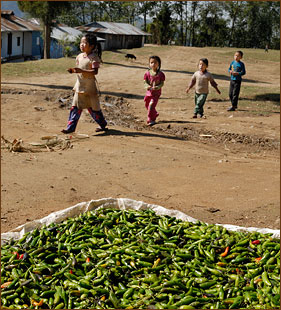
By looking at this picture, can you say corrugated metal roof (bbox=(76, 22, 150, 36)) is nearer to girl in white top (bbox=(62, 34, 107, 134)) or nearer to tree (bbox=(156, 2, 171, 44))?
tree (bbox=(156, 2, 171, 44))

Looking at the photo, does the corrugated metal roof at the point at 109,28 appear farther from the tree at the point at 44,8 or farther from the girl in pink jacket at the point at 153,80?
the girl in pink jacket at the point at 153,80

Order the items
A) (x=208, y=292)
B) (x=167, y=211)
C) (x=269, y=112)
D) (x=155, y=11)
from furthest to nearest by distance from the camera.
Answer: (x=155, y=11), (x=269, y=112), (x=167, y=211), (x=208, y=292)

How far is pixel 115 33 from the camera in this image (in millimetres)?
35188

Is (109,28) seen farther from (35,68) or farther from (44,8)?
(35,68)

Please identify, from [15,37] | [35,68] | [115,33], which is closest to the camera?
[35,68]

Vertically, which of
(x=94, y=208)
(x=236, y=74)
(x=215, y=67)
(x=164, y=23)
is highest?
(x=164, y=23)

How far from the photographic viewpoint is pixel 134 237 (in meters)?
4.62

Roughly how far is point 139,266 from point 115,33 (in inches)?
1277

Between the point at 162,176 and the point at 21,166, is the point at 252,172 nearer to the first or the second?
the point at 162,176

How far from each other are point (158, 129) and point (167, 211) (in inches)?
224

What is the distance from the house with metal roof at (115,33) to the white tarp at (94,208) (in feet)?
101

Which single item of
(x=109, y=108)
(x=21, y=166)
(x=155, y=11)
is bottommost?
(x=21, y=166)

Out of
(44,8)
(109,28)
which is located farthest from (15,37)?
(44,8)

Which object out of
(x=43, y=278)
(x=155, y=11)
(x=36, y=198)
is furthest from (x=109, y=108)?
(x=155, y=11)
